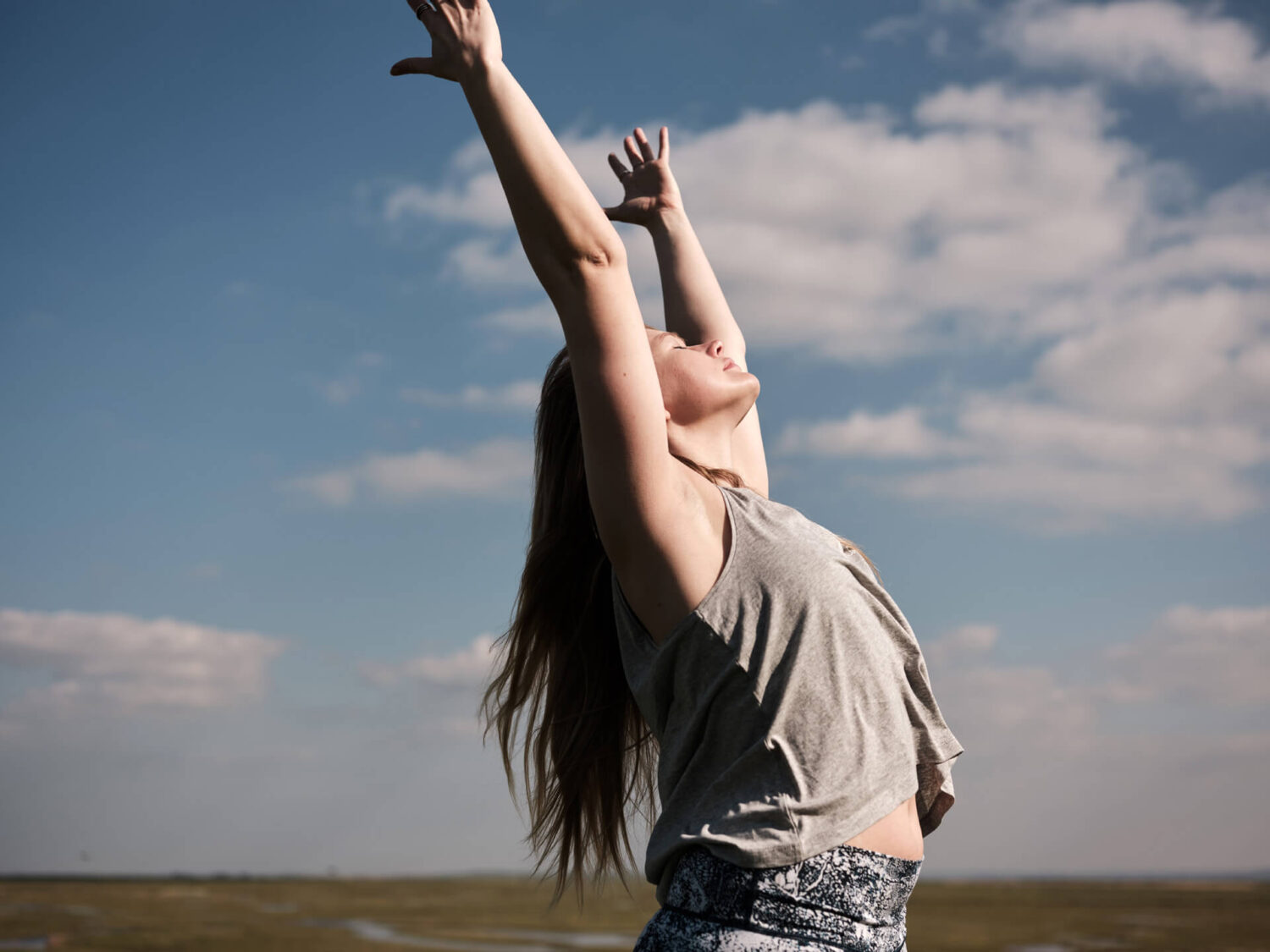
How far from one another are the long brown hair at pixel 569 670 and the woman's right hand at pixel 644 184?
150 cm

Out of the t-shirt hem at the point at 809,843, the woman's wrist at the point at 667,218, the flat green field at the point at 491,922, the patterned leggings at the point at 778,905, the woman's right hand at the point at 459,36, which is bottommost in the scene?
the flat green field at the point at 491,922

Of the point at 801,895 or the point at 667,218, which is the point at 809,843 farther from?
the point at 667,218

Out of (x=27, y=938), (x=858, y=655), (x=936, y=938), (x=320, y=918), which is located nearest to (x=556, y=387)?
Result: (x=858, y=655)

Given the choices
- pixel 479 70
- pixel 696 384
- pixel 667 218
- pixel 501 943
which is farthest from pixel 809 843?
pixel 501 943

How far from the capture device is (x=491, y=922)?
53.5 meters

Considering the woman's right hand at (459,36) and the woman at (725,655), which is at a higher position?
the woman's right hand at (459,36)

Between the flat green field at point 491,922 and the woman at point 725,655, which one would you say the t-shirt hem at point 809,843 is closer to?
the woman at point 725,655

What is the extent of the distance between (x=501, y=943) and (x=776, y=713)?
143 feet

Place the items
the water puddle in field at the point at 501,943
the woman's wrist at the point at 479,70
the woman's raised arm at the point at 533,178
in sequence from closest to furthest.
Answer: the woman's raised arm at the point at 533,178 → the woman's wrist at the point at 479,70 → the water puddle in field at the point at 501,943

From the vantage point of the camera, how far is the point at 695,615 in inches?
113

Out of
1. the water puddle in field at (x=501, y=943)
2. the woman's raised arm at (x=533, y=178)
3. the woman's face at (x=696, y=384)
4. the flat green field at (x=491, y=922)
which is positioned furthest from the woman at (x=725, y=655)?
the water puddle in field at (x=501, y=943)

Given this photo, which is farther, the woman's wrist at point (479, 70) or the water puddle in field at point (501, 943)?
the water puddle in field at point (501, 943)

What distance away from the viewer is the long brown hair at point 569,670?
360 centimetres

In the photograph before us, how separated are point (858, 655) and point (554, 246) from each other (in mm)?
1389
